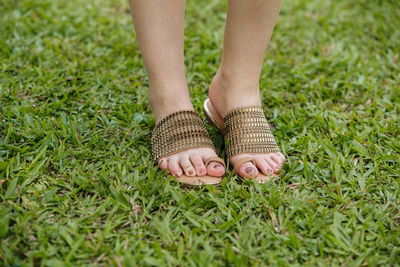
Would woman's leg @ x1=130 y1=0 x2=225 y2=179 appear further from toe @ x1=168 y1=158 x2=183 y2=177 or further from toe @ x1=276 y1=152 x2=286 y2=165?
toe @ x1=276 y1=152 x2=286 y2=165

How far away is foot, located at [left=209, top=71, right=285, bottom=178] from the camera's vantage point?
1.44 meters

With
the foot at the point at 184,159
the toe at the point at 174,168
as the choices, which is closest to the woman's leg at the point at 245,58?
the foot at the point at 184,159

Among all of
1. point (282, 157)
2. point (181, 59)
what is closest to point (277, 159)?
point (282, 157)

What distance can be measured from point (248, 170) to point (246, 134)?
6.5 inches

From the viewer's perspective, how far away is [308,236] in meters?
1.24

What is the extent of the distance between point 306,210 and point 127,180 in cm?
66

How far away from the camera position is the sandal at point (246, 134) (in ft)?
4.88

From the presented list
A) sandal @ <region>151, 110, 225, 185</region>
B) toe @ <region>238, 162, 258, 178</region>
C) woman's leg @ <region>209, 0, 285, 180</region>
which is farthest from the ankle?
toe @ <region>238, 162, 258, 178</region>

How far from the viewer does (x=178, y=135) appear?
149cm

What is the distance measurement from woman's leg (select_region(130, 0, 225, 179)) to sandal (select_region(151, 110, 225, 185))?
2 centimetres

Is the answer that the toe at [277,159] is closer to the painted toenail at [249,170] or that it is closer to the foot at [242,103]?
the foot at [242,103]

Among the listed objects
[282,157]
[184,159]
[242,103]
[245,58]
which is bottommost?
[282,157]

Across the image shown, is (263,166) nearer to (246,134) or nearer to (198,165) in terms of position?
(246,134)

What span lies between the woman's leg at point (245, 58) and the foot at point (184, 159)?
0.11m
